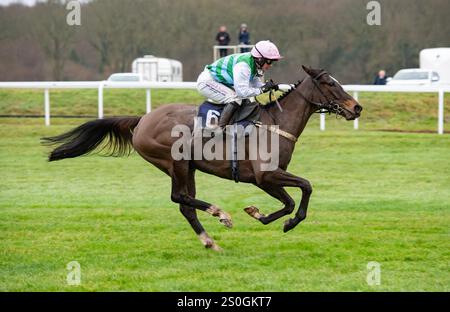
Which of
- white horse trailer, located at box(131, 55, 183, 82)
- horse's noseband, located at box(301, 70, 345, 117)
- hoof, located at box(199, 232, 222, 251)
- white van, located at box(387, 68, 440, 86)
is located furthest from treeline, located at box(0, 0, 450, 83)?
hoof, located at box(199, 232, 222, 251)

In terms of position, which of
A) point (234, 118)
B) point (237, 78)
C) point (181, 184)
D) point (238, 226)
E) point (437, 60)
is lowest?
point (238, 226)

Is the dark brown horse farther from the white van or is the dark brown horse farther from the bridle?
the white van

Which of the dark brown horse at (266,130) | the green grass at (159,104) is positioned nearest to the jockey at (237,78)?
the dark brown horse at (266,130)

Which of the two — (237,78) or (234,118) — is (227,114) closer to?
(234,118)

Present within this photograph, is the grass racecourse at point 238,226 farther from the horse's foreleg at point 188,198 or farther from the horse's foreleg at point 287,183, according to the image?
the horse's foreleg at point 287,183

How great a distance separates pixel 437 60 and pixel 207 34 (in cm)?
824

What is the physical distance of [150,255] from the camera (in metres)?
7.77

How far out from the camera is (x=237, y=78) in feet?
26.3

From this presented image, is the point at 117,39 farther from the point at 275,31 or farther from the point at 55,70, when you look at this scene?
the point at 275,31

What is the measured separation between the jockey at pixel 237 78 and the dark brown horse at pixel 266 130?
26 centimetres

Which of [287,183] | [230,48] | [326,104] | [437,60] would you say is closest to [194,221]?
[287,183]

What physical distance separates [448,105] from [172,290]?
704 inches

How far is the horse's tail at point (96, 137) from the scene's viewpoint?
9180mm
